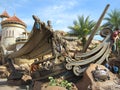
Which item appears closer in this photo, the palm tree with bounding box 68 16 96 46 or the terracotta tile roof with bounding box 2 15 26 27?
the palm tree with bounding box 68 16 96 46

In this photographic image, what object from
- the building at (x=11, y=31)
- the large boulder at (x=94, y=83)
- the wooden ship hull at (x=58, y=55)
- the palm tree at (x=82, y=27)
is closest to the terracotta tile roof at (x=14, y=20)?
the building at (x=11, y=31)

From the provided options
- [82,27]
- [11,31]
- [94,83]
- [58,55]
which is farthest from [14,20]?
[94,83]

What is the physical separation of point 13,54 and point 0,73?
9718 mm

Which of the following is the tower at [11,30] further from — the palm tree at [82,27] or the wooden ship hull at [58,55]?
the wooden ship hull at [58,55]

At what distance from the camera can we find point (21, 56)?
15195 millimetres

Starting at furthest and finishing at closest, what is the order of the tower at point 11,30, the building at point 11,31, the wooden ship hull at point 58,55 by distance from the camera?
the tower at point 11,30 < the building at point 11,31 < the wooden ship hull at point 58,55

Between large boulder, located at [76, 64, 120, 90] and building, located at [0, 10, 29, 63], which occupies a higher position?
building, located at [0, 10, 29, 63]

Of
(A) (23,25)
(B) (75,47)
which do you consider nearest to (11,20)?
(A) (23,25)

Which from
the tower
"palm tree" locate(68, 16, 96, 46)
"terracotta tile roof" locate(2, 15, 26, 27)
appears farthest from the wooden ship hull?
"terracotta tile roof" locate(2, 15, 26, 27)

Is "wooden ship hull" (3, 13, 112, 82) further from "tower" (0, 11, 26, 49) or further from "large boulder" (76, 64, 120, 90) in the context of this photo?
"tower" (0, 11, 26, 49)

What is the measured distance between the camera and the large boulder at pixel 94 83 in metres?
10.4

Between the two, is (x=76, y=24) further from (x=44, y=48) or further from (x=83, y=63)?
(x=83, y=63)

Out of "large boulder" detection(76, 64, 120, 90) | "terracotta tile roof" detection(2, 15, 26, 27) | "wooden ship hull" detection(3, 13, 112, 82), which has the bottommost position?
"large boulder" detection(76, 64, 120, 90)

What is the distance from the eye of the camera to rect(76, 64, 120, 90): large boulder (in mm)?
10363
